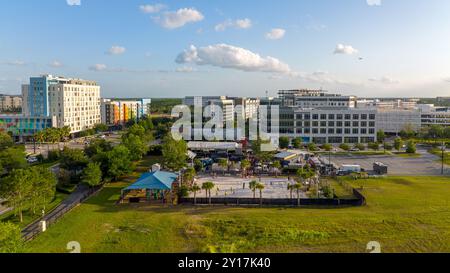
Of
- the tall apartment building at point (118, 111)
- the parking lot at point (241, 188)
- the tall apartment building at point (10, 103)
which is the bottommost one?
the parking lot at point (241, 188)

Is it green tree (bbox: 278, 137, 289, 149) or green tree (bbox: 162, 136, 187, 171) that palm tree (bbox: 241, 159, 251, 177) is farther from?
green tree (bbox: 278, 137, 289, 149)

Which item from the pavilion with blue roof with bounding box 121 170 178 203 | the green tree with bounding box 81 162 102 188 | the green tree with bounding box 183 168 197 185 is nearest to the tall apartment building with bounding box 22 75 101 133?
the green tree with bounding box 81 162 102 188

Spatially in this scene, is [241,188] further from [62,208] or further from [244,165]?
[62,208]

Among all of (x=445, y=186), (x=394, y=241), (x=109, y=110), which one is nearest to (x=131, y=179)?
(x=394, y=241)

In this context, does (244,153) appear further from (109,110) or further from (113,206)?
(109,110)

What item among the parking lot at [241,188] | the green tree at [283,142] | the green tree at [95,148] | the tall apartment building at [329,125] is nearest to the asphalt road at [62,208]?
the green tree at [95,148]

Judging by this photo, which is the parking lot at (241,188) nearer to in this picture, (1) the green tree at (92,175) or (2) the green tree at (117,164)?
(2) the green tree at (117,164)
